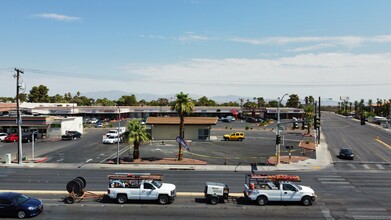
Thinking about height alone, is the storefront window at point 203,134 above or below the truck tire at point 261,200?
above

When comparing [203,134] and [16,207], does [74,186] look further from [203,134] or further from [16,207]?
[203,134]

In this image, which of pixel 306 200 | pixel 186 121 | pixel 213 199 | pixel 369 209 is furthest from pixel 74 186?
pixel 186 121

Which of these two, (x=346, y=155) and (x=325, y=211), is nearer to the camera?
(x=325, y=211)

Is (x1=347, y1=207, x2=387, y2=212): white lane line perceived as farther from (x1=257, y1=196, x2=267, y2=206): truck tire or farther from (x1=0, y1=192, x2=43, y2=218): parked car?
(x1=0, y1=192, x2=43, y2=218): parked car

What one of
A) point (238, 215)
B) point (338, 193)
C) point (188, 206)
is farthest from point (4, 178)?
point (338, 193)

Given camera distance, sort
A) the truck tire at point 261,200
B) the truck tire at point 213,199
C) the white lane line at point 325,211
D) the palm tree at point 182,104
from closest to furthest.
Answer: the white lane line at point 325,211 → the truck tire at point 261,200 → the truck tire at point 213,199 → the palm tree at point 182,104

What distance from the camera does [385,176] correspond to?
39.1 meters

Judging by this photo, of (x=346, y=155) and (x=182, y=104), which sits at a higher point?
(x=182, y=104)

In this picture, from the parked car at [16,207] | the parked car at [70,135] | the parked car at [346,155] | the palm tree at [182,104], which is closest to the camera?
the parked car at [16,207]

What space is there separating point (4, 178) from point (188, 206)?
21.4 metres

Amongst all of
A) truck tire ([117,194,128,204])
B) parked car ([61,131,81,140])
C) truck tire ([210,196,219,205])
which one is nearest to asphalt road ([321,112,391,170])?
truck tire ([210,196,219,205])

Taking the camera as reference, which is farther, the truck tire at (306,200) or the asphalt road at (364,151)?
the asphalt road at (364,151)

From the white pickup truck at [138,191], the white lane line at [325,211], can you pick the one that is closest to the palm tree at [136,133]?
the white pickup truck at [138,191]

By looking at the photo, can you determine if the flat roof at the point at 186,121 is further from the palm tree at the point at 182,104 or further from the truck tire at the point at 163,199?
the truck tire at the point at 163,199
